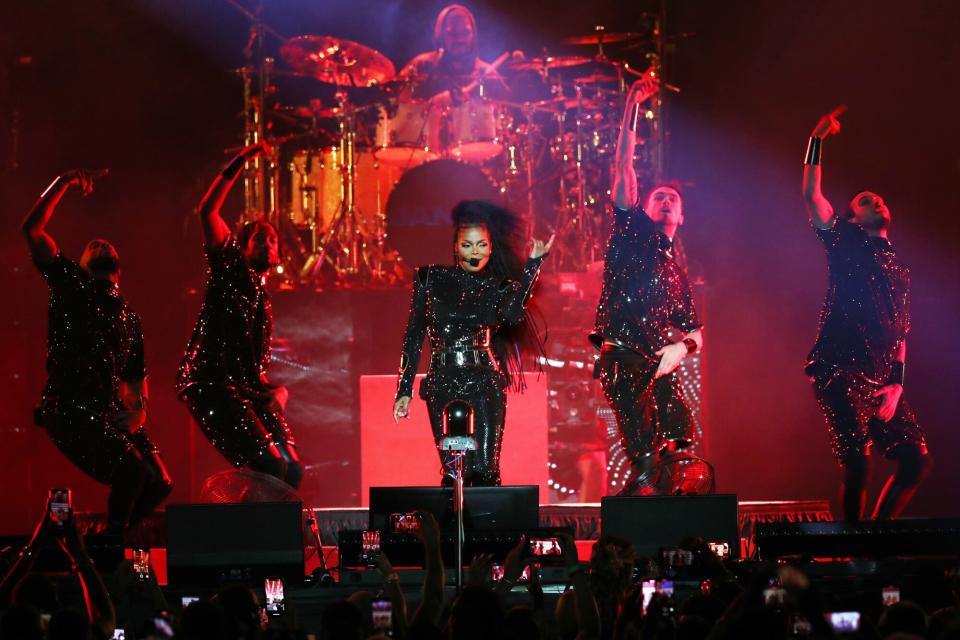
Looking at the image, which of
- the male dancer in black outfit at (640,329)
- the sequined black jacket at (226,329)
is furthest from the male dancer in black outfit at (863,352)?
the sequined black jacket at (226,329)

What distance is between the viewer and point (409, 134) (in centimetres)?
1165

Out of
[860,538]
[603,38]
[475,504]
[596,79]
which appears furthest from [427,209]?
[860,538]

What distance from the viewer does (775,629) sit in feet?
12.4

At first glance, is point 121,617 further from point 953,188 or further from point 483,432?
point 953,188

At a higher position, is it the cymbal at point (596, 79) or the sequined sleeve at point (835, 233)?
the cymbal at point (596, 79)

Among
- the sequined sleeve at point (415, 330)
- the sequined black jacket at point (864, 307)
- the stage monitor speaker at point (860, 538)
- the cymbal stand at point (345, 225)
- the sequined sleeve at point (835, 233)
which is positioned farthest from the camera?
the cymbal stand at point (345, 225)

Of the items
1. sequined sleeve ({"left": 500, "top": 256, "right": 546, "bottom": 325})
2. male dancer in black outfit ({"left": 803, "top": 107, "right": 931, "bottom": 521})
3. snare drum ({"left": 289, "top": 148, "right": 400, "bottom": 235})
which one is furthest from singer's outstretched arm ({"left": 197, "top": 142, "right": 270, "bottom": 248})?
male dancer in black outfit ({"left": 803, "top": 107, "right": 931, "bottom": 521})

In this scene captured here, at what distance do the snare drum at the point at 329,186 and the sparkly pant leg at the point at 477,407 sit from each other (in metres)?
4.43

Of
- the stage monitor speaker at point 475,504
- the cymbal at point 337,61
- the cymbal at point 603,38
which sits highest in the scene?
the cymbal at point 603,38

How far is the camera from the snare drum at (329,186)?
462 inches

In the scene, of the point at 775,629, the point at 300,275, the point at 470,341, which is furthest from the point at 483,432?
the point at 300,275

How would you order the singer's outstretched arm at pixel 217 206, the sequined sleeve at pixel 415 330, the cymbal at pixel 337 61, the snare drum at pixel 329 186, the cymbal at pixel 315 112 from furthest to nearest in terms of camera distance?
the snare drum at pixel 329 186 → the cymbal at pixel 315 112 → the cymbal at pixel 337 61 → the singer's outstretched arm at pixel 217 206 → the sequined sleeve at pixel 415 330

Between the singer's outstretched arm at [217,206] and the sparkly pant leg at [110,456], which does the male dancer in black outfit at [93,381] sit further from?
the singer's outstretched arm at [217,206]

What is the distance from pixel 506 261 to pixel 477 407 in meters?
0.97
